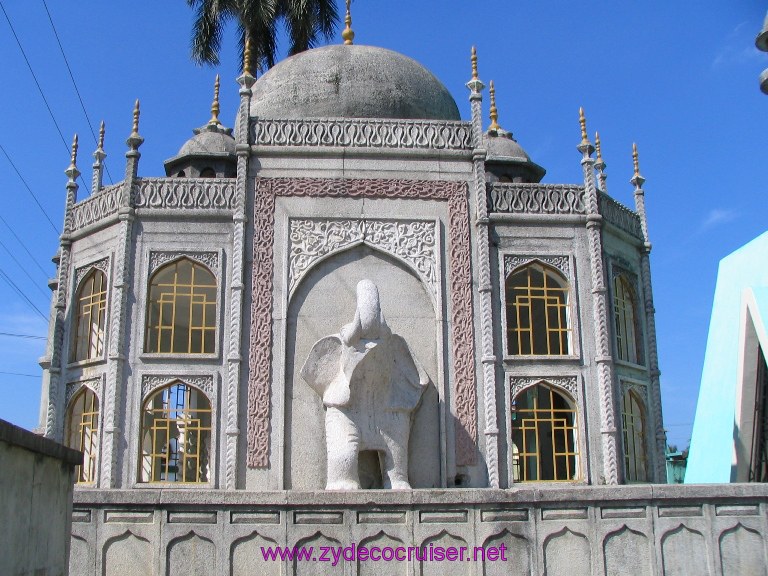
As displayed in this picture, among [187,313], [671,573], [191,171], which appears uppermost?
[191,171]

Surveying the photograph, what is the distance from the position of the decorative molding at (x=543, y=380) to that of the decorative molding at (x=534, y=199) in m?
2.92

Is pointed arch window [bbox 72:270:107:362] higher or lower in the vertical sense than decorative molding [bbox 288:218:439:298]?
lower

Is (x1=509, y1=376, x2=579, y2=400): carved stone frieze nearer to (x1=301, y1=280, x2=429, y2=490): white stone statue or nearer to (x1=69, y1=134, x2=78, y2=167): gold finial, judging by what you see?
(x1=301, y1=280, x2=429, y2=490): white stone statue

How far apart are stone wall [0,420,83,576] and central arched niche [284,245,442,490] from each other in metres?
6.53

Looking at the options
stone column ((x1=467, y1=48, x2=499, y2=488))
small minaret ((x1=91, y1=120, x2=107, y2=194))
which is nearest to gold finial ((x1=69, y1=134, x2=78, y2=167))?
small minaret ((x1=91, y1=120, x2=107, y2=194))

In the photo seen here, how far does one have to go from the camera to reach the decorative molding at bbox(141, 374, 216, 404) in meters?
13.7

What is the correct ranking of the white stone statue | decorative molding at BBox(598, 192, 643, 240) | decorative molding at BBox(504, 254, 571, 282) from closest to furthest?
the white stone statue
decorative molding at BBox(504, 254, 571, 282)
decorative molding at BBox(598, 192, 643, 240)

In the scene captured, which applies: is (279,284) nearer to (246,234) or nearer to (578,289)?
(246,234)

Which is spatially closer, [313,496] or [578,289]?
[313,496]

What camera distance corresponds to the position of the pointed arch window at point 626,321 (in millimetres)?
15469

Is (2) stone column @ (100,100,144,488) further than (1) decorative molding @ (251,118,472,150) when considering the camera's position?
No

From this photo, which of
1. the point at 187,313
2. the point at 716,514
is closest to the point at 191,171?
the point at 187,313

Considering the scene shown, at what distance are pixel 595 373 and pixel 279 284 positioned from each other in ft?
18.0

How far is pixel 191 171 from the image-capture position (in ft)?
57.7
